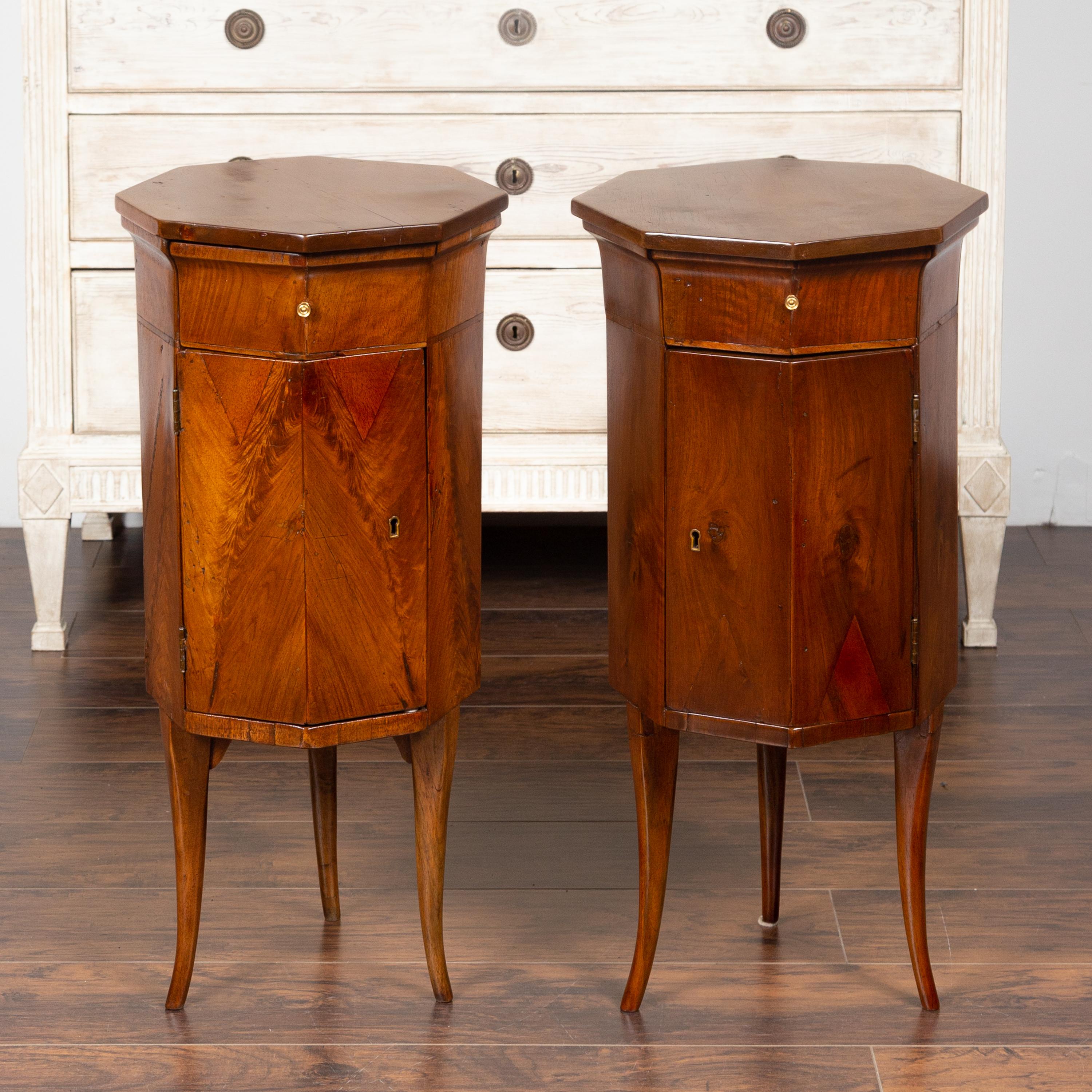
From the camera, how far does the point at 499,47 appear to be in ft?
9.56

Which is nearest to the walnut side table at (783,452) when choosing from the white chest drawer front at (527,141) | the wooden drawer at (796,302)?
the wooden drawer at (796,302)

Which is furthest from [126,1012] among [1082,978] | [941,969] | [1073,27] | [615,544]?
[1073,27]

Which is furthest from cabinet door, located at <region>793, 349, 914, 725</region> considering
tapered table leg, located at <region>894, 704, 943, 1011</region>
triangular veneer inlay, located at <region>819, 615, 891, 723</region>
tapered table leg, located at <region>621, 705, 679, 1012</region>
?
tapered table leg, located at <region>621, 705, 679, 1012</region>

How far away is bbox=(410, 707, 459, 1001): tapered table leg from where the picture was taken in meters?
1.90

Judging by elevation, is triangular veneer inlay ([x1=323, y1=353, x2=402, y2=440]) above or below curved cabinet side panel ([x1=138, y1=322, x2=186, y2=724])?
above

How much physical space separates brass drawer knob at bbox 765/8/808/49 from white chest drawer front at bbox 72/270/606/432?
514 mm

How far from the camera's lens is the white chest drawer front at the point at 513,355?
9.84ft

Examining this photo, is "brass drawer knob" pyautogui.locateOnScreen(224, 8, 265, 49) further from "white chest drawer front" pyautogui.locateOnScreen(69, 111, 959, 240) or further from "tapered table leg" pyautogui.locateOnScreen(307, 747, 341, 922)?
"tapered table leg" pyautogui.locateOnScreen(307, 747, 341, 922)

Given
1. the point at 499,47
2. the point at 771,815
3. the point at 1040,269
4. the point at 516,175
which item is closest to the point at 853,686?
the point at 771,815

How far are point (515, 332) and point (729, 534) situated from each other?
136 centimetres

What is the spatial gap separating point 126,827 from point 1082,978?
4.35 ft

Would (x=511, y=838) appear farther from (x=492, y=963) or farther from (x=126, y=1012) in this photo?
(x=126, y=1012)

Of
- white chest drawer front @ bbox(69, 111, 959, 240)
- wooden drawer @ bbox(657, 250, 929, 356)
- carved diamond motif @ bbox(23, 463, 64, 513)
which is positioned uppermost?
white chest drawer front @ bbox(69, 111, 959, 240)

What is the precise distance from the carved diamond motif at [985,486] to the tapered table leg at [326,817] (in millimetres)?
1461
